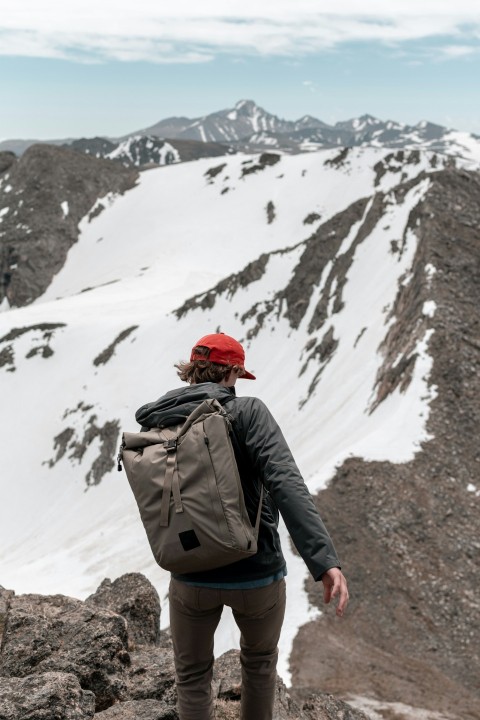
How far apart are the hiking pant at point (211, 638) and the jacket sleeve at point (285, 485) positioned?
2.24 feet

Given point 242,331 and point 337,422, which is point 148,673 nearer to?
point 337,422

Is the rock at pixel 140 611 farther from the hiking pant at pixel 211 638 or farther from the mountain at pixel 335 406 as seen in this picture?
the mountain at pixel 335 406

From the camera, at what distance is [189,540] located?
489cm

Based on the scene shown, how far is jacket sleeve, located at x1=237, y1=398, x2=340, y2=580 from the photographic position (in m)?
4.77

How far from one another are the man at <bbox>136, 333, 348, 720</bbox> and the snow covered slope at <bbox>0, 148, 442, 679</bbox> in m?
11.9

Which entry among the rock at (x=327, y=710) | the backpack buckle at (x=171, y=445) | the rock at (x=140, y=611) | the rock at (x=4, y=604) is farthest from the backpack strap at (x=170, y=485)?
the rock at (x=140, y=611)

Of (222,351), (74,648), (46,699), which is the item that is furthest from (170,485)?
(74,648)

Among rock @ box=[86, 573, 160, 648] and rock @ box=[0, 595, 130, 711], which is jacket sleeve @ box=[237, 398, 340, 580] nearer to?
rock @ box=[0, 595, 130, 711]

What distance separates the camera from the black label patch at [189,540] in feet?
16.0

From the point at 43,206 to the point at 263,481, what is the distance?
135 meters

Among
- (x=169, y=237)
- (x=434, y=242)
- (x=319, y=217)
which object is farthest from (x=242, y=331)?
(x=169, y=237)

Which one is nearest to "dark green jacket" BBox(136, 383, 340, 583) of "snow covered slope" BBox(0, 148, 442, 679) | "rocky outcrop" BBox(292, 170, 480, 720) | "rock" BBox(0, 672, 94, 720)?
"rock" BBox(0, 672, 94, 720)

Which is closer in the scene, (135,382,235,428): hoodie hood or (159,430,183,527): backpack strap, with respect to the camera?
(159,430,183,527): backpack strap

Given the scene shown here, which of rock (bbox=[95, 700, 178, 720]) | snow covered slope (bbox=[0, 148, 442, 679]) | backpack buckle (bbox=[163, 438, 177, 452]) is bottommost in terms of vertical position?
snow covered slope (bbox=[0, 148, 442, 679])
